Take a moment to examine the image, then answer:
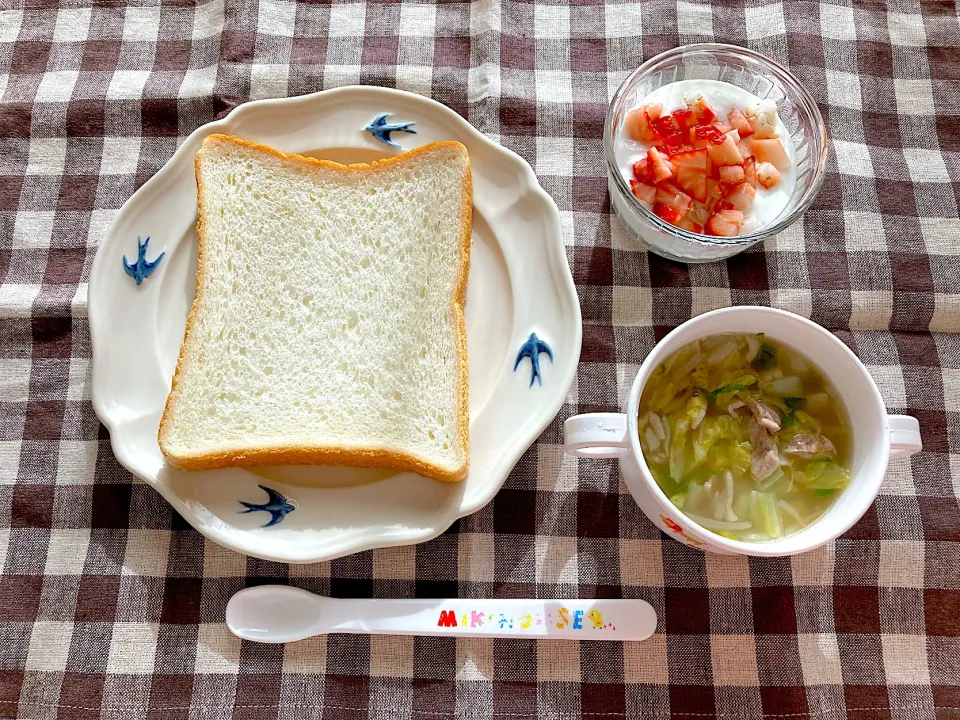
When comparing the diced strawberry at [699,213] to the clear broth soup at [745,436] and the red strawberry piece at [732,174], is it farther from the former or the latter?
the clear broth soup at [745,436]

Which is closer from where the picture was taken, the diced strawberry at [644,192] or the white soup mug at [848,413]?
the white soup mug at [848,413]

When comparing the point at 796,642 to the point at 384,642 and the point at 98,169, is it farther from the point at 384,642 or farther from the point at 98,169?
the point at 98,169

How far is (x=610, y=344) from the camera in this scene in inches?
63.3

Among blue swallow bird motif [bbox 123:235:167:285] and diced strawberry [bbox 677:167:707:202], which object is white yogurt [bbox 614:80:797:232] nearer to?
diced strawberry [bbox 677:167:707:202]

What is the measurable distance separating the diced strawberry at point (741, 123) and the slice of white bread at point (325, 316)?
0.57 m

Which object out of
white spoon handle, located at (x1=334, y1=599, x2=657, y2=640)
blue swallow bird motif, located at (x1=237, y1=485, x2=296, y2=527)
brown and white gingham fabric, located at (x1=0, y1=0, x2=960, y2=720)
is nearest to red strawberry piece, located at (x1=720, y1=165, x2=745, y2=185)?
brown and white gingham fabric, located at (x1=0, y1=0, x2=960, y2=720)

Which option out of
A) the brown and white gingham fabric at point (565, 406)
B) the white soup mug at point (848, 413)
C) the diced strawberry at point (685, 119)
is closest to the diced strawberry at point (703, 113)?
the diced strawberry at point (685, 119)

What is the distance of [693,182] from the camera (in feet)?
4.85

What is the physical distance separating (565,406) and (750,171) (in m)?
0.63

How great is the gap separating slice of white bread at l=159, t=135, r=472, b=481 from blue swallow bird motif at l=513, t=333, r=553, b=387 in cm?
12

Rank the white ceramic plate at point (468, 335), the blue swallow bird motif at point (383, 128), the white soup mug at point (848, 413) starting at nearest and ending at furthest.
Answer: the white soup mug at point (848, 413) → the white ceramic plate at point (468, 335) → the blue swallow bird motif at point (383, 128)

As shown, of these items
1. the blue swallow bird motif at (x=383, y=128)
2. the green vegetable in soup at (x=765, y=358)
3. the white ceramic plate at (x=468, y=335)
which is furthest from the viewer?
the blue swallow bird motif at (x=383, y=128)

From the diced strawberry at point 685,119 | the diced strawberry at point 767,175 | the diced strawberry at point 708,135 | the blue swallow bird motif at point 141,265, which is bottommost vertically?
the blue swallow bird motif at point 141,265

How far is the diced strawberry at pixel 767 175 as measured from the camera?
1.52 meters
